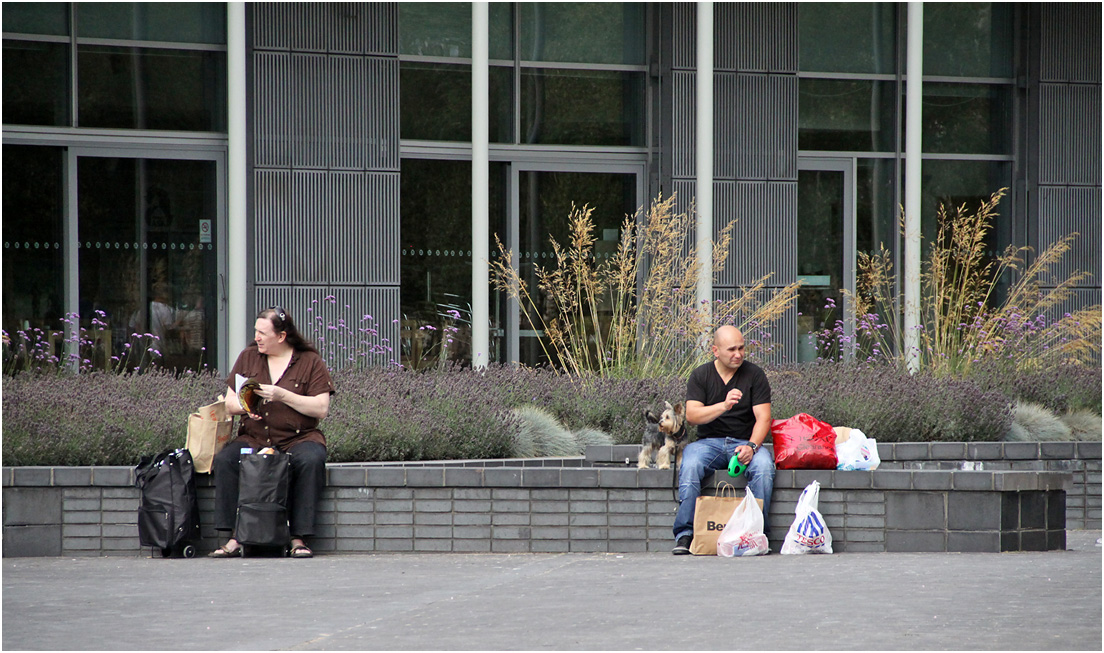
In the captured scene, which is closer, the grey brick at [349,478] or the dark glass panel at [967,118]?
the grey brick at [349,478]

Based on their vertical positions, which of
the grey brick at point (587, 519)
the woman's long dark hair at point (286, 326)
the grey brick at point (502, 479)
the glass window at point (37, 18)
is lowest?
the grey brick at point (587, 519)

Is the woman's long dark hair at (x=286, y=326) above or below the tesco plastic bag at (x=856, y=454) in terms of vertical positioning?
above

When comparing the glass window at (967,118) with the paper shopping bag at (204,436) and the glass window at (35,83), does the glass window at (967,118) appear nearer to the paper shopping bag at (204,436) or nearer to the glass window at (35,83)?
the glass window at (35,83)

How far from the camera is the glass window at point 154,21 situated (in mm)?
12672

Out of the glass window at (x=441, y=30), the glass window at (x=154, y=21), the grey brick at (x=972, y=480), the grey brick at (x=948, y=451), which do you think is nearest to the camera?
the grey brick at (x=972, y=480)

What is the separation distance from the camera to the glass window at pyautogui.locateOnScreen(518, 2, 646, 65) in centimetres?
1393

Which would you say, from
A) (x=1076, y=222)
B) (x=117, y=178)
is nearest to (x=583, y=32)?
(x=117, y=178)

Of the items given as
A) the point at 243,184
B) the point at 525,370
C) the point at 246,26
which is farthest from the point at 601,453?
the point at 246,26

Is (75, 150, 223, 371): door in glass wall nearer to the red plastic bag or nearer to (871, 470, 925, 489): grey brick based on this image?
the red plastic bag

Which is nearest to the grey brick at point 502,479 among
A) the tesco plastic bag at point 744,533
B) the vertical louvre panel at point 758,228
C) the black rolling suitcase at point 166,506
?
the tesco plastic bag at point 744,533

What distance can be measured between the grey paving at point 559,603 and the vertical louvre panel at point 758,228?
6.76m

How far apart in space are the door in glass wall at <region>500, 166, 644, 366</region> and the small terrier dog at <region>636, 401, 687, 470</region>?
19.5 ft

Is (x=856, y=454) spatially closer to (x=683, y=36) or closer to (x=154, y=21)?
(x=683, y=36)

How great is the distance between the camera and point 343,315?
41.6 ft
